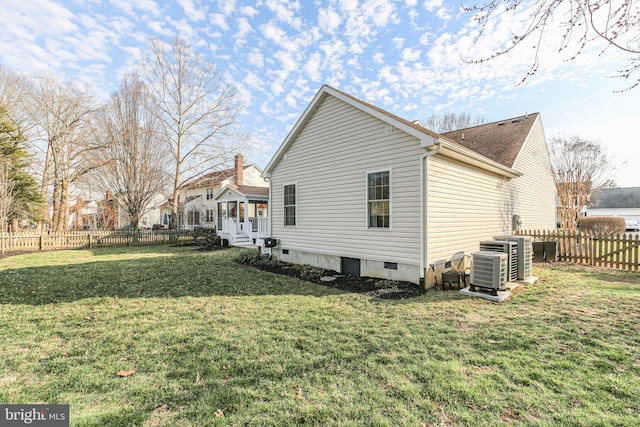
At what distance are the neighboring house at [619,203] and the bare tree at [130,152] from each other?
52.6 m

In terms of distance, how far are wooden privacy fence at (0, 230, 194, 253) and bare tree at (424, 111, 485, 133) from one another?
28930 mm

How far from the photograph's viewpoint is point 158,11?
27.0ft

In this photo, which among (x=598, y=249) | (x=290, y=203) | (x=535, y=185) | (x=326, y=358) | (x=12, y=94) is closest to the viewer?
(x=326, y=358)

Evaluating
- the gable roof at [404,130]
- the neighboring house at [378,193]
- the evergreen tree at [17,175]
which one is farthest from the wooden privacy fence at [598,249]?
the evergreen tree at [17,175]

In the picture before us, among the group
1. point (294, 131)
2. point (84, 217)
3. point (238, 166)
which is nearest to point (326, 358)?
point (294, 131)

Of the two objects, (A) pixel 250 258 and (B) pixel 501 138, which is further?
(B) pixel 501 138

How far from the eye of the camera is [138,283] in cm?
769

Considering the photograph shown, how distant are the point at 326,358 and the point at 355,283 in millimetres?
4399

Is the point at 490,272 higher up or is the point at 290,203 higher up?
the point at 290,203

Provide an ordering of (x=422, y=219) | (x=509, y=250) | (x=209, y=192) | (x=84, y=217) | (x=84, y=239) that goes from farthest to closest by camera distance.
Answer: (x=84, y=217)
(x=209, y=192)
(x=84, y=239)
(x=422, y=219)
(x=509, y=250)

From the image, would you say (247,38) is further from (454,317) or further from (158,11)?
(454,317)

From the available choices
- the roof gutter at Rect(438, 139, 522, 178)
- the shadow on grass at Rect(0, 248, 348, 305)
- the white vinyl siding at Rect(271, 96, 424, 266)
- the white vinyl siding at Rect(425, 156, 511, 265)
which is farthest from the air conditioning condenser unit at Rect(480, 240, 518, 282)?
the shadow on grass at Rect(0, 248, 348, 305)

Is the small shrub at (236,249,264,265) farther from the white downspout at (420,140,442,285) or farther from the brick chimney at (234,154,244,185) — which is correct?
the brick chimney at (234,154,244,185)

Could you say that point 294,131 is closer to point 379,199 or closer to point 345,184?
point 345,184
